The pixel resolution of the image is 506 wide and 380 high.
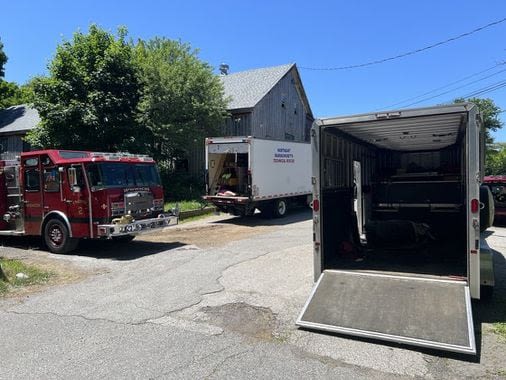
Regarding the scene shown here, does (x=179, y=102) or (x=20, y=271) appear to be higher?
(x=179, y=102)

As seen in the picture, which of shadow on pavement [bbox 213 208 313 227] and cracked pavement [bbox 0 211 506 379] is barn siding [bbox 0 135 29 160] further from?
cracked pavement [bbox 0 211 506 379]

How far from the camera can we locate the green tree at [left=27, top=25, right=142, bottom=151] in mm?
22703

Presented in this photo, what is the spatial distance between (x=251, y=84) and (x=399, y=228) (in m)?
22.3

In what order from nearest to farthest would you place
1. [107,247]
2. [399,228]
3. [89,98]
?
[399,228], [107,247], [89,98]

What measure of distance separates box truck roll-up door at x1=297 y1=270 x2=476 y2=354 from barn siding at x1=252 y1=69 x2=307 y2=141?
20550 millimetres

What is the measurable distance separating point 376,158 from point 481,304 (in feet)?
18.8

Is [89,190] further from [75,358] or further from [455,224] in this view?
[455,224]

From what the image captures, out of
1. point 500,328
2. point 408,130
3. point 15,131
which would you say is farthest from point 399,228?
point 15,131

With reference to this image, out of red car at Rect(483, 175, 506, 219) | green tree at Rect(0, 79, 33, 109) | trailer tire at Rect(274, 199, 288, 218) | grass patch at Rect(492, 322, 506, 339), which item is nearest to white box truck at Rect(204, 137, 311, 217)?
trailer tire at Rect(274, 199, 288, 218)

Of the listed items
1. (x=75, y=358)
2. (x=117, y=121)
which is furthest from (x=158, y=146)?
(x=75, y=358)

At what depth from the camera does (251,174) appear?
1614cm

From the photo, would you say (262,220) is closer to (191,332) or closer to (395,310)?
(191,332)

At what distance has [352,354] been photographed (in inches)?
181

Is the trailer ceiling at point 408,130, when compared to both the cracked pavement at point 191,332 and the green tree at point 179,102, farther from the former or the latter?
the green tree at point 179,102
